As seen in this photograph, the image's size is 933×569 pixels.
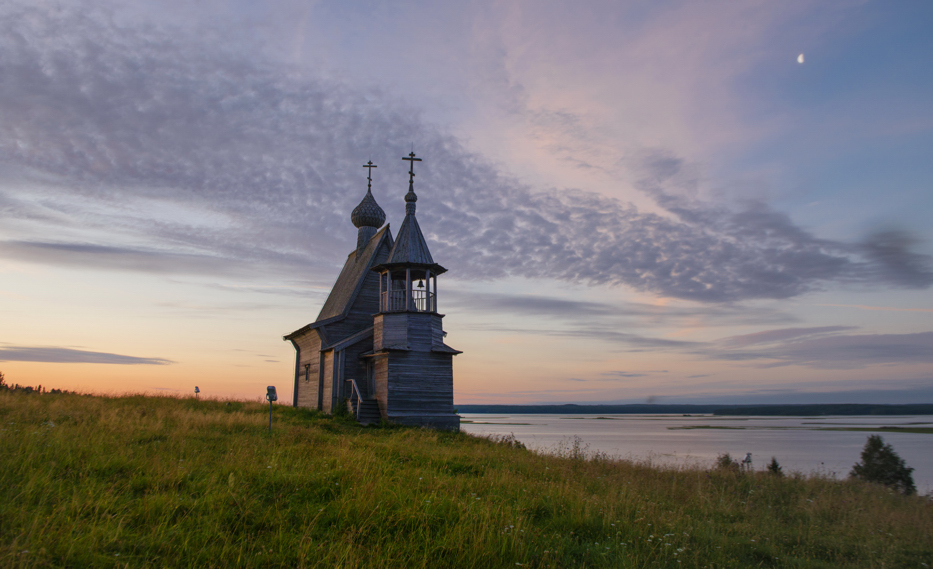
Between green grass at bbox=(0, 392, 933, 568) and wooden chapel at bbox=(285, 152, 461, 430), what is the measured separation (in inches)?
430

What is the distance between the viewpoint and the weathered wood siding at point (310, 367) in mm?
27656

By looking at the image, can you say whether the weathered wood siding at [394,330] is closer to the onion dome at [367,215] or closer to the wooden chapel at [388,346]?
the wooden chapel at [388,346]

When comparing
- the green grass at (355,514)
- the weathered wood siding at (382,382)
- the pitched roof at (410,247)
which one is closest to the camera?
the green grass at (355,514)

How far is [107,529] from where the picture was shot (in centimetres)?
556

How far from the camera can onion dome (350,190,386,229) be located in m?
33.1

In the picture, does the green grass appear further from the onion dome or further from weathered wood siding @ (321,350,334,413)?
the onion dome

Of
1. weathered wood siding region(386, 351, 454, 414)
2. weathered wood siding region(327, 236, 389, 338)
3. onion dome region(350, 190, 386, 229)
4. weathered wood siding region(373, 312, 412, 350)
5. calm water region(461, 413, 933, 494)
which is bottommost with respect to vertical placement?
calm water region(461, 413, 933, 494)

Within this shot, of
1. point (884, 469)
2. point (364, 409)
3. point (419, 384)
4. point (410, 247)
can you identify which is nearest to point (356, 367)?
point (364, 409)

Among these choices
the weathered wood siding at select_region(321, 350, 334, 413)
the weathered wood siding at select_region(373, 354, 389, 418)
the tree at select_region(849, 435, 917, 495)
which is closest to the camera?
the tree at select_region(849, 435, 917, 495)

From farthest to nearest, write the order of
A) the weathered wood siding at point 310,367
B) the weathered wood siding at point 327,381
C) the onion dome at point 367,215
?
the onion dome at point 367,215 → the weathered wood siding at point 310,367 → the weathered wood siding at point 327,381

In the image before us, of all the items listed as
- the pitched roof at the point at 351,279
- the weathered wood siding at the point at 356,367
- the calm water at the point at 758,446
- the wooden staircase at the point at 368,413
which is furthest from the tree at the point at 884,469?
the pitched roof at the point at 351,279

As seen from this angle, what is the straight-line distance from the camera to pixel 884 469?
1756cm

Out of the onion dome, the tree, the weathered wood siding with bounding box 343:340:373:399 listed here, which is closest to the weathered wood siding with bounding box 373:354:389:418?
the weathered wood siding with bounding box 343:340:373:399

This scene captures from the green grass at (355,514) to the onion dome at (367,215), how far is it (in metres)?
22.1
